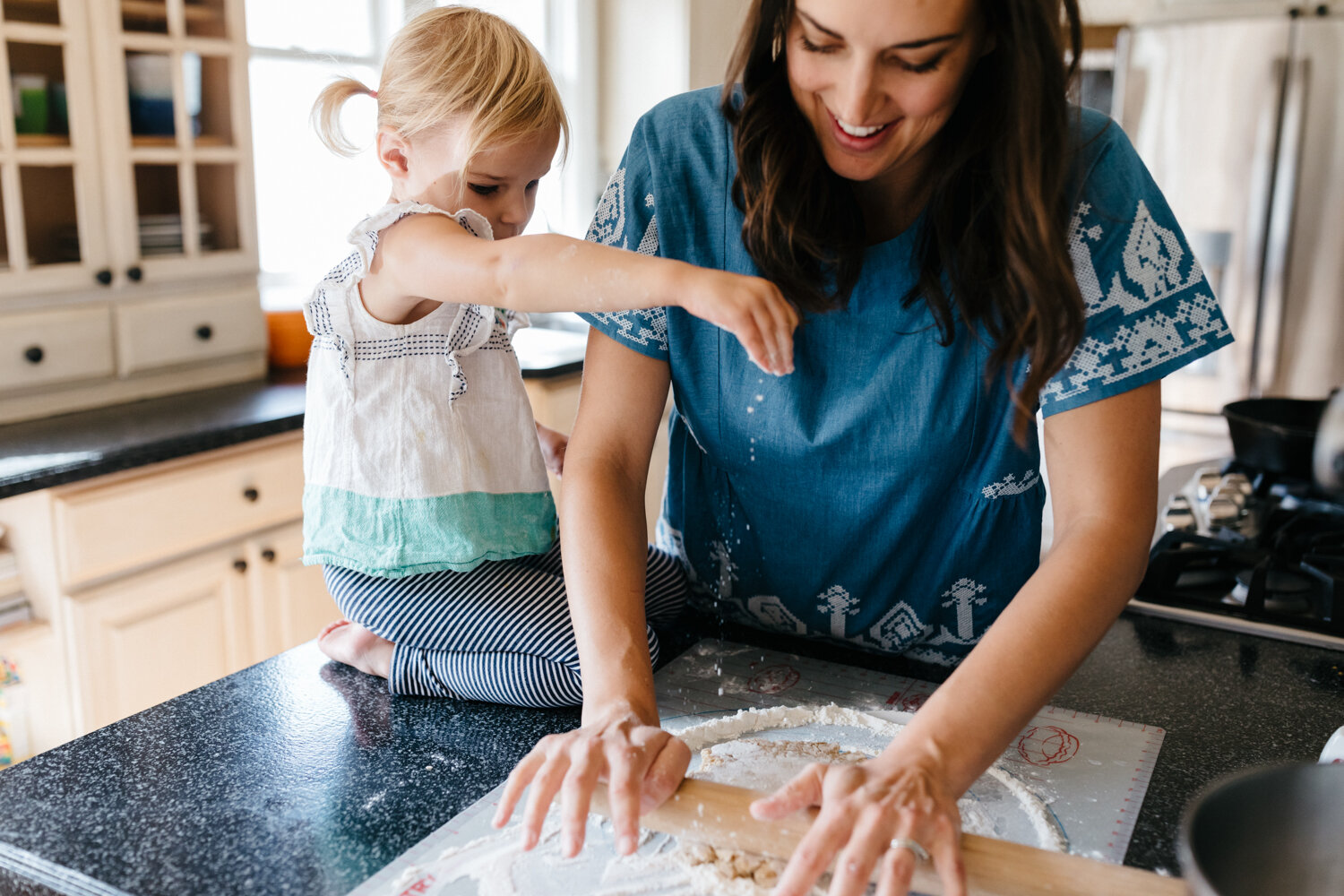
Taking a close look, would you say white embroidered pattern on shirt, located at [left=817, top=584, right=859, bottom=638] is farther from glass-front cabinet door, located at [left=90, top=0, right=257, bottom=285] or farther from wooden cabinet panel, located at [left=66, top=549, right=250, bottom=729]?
glass-front cabinet door, located at [left=90, top=0, right=257, bottom=285]

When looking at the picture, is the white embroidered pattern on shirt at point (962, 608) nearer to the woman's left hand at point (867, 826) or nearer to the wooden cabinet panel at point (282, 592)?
the woman's left hand at point (867, 826)

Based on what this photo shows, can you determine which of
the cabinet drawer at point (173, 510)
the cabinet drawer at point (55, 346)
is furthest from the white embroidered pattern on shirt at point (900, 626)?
the cabinet drawer at point (55, 346)

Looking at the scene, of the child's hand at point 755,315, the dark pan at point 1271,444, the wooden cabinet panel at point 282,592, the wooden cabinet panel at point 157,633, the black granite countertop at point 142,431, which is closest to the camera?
the child's hand at point 755,315

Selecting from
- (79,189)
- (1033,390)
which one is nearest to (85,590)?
(79,189)

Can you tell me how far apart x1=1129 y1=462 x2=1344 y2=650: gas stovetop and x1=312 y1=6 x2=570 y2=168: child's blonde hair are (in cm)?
80

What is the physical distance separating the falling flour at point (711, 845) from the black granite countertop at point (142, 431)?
1244 mm

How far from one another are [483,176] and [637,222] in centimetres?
18

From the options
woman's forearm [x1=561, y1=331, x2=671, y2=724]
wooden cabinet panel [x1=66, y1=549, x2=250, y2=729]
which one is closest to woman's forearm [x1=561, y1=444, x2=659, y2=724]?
woman's forearm [x1=561, y1=331, x2=671, y2=724]

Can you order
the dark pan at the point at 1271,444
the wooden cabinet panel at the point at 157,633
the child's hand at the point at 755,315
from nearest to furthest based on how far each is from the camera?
the child's hand at the point at 755,315, the dark pan at the point at 1271,444, the wooden cabinet panel at the point at 157,633

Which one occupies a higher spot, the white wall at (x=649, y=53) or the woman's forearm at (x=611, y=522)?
the white wall at (x=649, y=53)

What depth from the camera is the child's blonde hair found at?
1.09 meters

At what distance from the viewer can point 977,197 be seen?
0.93m

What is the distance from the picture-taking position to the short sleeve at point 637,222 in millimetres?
1025

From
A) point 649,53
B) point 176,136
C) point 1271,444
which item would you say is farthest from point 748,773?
point 649,53
